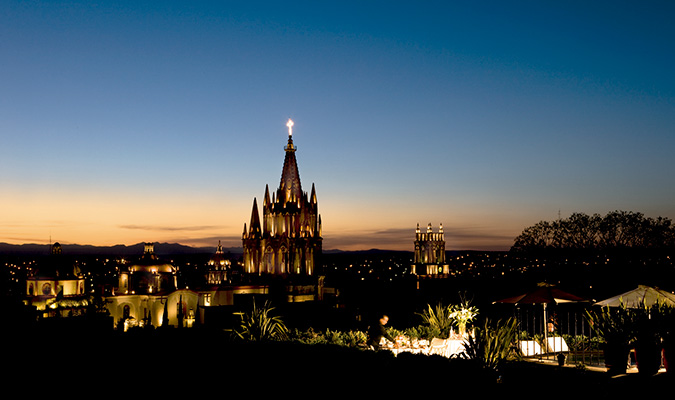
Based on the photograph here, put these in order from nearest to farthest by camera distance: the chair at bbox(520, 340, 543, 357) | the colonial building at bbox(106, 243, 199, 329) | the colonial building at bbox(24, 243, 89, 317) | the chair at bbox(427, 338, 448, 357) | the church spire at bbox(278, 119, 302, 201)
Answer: the chair at bbox(427, 338, 448, 357)
the chair at bbox(520, 340, 543, 357)
the colonial building at bbox(106, 243, 199, 329)
the colonial building at bbox(24, 243, 89, 317)
the church spire at bbox(278, 119, 302, 201)

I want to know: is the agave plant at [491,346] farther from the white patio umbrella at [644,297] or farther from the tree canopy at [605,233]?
the tree canopy at [605,233]

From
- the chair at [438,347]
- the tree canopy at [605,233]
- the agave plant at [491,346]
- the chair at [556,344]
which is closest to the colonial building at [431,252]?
the tree canopy at [605,233]

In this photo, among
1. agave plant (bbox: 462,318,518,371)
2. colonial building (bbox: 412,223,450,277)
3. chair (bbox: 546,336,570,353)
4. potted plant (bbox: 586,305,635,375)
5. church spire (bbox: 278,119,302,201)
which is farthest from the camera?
colonial building (bbox: 412,223,450,277)

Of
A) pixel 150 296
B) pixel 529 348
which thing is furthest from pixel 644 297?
pixel 150 296

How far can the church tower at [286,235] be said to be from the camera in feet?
241

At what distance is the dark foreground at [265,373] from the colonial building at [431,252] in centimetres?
8221

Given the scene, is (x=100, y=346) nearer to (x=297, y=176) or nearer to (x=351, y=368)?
(x=351, y=368)

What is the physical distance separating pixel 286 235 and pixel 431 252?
30584 mm

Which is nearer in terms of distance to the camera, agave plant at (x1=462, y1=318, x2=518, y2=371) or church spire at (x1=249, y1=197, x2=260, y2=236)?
agave plant at (x1=462, y1=318, x2=518, y2=371)

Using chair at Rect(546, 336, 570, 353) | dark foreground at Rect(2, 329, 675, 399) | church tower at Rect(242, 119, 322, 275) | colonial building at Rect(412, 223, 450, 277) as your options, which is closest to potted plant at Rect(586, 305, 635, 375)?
dark foreground at Rect(2, 329, 675, 399)

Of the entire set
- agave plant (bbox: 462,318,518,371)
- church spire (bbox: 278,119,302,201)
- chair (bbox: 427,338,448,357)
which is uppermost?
church spire (bbox: 278,119,302,201)

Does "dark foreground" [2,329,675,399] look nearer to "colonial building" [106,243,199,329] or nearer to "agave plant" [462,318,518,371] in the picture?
"agave plant" [462,318,518,371]

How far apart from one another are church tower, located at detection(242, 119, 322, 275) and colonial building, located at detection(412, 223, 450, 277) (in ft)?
81.6

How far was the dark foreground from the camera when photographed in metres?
10.1
